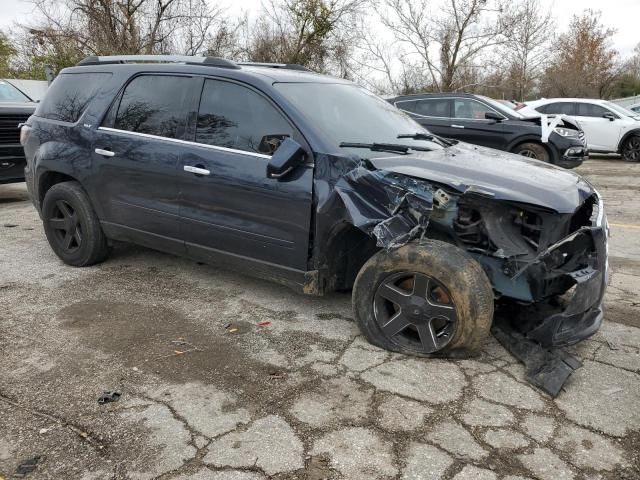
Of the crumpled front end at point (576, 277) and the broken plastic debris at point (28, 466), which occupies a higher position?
the crumpled front end at point (576, 277)

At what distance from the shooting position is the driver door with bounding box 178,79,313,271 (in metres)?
3.66

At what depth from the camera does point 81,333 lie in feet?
12.2

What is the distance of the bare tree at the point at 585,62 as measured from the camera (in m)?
33.5

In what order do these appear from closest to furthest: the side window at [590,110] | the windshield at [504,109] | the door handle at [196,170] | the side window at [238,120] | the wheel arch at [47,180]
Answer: the side window at [238,120] → the door handle at [196,170] → the wheel arch at [47,180] → the windshield at [504,109] → the side window at [590,110]

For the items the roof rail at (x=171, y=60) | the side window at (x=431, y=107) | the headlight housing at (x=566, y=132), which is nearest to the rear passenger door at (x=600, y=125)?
the headlight housing at (x=566, y=132)

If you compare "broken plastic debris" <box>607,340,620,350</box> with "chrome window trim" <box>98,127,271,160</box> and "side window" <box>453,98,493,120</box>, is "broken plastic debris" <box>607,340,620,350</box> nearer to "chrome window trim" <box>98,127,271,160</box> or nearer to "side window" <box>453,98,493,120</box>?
"chrome window trim" <box>98,127,271,160</box>

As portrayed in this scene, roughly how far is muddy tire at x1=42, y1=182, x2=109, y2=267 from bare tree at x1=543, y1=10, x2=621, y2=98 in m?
33.2

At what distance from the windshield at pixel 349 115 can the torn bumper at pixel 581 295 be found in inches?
52.6

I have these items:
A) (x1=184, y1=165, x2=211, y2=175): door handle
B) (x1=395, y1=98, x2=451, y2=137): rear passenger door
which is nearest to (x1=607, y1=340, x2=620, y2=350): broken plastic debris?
(x1=184, y1=165, x2=211, y2=175): door handle

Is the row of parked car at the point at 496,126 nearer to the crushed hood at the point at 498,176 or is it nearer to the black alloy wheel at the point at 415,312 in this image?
the crushed hood at the point at 498,176

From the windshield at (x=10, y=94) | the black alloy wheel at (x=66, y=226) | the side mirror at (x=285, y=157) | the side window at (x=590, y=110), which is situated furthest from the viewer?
the side window at (x=590, y=110)

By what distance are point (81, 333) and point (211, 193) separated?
50.2 inches

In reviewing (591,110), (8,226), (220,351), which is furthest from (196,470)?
(591,110)

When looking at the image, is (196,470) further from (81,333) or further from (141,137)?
(141,137)
